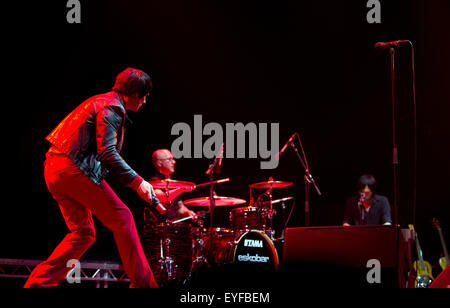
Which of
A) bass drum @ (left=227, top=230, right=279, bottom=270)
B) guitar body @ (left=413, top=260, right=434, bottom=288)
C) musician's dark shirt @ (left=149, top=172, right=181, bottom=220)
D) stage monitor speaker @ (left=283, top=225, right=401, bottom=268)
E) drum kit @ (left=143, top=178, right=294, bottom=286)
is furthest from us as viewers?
guitar body @ (left=413, top=260, right=434, bottom=288)

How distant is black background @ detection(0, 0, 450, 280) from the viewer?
584 centimetres

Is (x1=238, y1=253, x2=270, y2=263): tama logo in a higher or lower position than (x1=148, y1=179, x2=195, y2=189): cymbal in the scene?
lower

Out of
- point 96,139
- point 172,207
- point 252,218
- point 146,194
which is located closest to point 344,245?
point 146,194

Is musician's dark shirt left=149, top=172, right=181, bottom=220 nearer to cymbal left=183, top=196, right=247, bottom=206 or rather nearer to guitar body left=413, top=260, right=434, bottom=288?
cymbal left=183, top=196, right=247, bottom=206

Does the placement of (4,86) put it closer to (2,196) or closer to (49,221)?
(2,196)

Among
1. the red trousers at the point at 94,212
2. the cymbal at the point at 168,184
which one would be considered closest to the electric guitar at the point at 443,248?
the cymbal at the point at 168,184

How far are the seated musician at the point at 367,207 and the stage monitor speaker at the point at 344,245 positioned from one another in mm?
3161

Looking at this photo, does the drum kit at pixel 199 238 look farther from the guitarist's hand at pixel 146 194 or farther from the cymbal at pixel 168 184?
the guitarist's hand at pixel 146 194

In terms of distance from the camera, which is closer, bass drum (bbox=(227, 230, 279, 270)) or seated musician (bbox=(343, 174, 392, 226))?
bass drum (bbox=(227, 230, 279, 270))

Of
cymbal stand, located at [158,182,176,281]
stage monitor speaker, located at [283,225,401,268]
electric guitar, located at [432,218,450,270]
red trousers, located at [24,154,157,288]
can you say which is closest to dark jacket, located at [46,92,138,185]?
red trousers, located at [24,154,157,288]

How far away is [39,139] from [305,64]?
15.0 feet

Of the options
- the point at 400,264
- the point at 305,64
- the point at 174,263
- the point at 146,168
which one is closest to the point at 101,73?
the point at 146,168

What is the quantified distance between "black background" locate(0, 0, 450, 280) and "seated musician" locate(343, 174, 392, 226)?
160 cm

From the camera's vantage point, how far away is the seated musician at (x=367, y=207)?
645 cm
